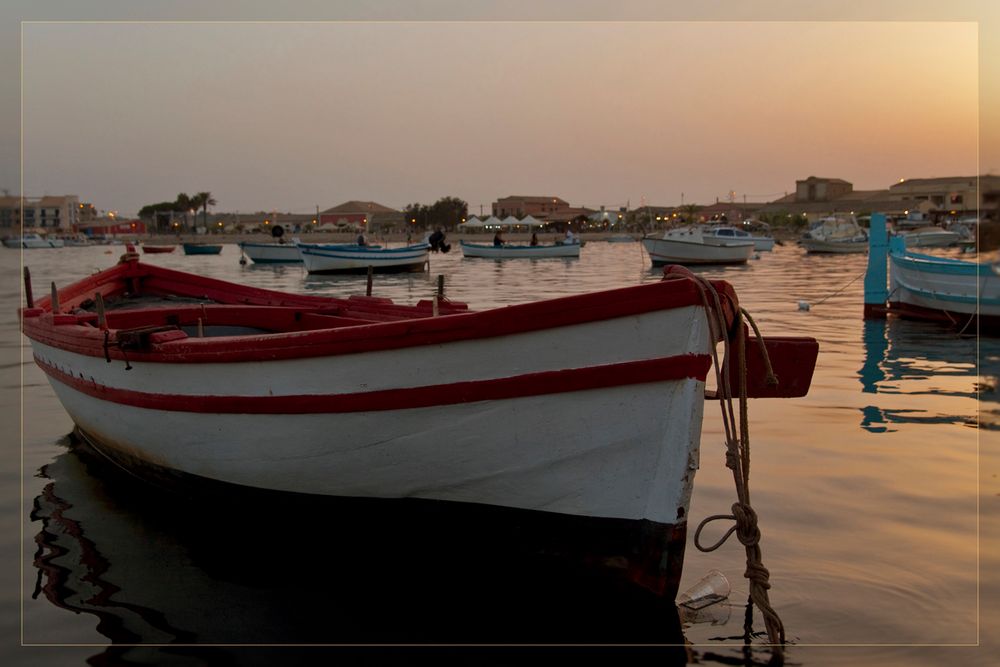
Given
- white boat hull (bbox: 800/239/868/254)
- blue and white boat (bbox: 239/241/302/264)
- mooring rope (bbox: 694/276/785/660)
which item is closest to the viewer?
mooring rope (bbox: 694/276/785/660)

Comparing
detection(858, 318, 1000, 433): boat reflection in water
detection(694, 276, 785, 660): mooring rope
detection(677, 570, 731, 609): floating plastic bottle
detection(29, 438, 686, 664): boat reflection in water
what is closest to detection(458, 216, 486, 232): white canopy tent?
detection(858, 318, 1000, 433): boat reflection in water

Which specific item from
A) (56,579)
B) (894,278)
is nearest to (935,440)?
(56,579)

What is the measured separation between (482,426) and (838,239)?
207ft

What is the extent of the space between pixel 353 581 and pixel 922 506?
3.90 metres

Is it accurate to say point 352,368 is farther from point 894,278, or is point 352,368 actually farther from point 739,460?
point 894,278

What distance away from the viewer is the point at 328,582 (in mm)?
5395

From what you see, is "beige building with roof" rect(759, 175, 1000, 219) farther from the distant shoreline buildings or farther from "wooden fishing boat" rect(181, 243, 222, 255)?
"wooden fishing boat" rect(181, 243, 222, 255)

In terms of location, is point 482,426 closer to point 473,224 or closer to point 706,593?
point 706,593

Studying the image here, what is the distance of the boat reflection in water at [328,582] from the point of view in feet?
15.5

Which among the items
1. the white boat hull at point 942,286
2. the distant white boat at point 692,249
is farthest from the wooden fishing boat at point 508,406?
the distant white boat at point 692,249

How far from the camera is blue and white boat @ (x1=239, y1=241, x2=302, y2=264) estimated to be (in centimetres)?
5212

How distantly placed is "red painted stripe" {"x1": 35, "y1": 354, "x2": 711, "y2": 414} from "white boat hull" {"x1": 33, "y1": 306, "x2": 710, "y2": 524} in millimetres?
15

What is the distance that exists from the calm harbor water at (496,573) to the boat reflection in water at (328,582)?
0.5 inches

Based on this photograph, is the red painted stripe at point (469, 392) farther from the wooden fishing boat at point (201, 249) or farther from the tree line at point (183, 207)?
the tree line at point (183, 207)
